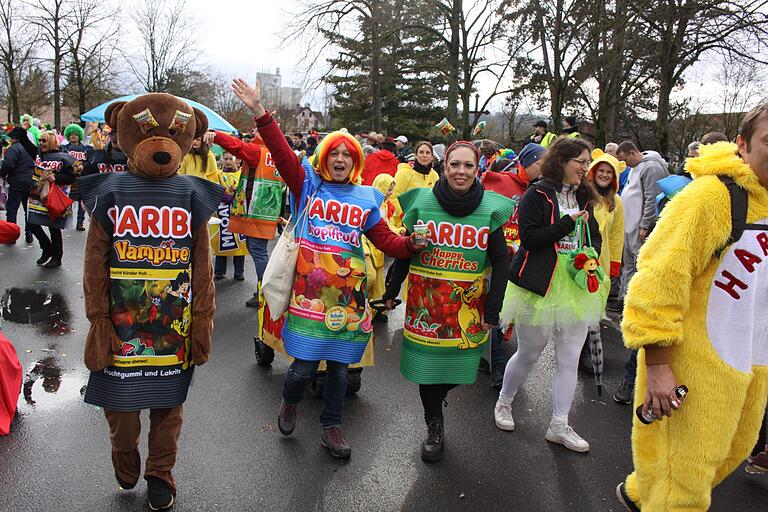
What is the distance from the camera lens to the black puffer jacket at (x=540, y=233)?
3.61m

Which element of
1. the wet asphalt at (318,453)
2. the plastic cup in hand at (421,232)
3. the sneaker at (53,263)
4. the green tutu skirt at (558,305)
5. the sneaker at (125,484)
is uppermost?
the plastic cup in hand at (421,232)

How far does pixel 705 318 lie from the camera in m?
2.12

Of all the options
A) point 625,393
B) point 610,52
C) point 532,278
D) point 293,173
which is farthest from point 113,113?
point 610,52

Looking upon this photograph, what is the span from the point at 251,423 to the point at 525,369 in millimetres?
1963

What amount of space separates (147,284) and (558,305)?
2.47 m

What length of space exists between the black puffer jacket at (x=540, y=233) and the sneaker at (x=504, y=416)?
3.22 ft

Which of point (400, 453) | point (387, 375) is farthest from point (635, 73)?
point (400, 453)

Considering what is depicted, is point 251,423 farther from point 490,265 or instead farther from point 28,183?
point 28,183

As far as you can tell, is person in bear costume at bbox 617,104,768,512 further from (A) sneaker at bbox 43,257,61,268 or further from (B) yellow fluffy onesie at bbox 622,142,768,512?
(A) sneaker at bbox 43,257,61,268

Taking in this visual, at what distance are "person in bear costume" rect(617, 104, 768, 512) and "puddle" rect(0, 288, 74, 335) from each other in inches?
218

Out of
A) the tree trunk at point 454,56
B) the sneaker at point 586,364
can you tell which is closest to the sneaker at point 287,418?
the sneaker at point 586,364

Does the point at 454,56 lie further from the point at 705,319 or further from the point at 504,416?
the point at 705,319

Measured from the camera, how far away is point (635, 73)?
60.3ft

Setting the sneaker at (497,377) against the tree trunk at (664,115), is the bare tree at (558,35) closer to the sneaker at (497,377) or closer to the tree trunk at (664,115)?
the tree trunk at (664,115)
